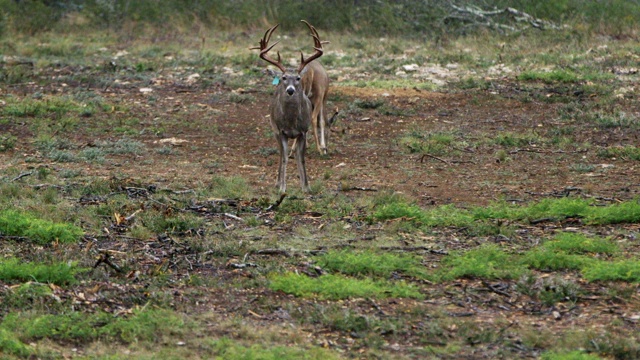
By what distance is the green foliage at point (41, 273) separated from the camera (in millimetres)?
8305

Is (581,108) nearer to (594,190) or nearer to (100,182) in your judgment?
(594,190)

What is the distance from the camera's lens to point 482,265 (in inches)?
349

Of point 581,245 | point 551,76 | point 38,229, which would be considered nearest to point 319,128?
point 551,76

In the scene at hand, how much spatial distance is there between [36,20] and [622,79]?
14585mm

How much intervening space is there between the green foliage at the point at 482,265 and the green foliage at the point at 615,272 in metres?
0.56

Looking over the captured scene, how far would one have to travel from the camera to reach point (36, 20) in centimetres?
2586

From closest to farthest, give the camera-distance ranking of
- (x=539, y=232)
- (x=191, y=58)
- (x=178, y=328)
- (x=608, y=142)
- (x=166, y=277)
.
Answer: (x=178, y=328), (x=166, y=277), (x=539, y=232), (x=608, y=142), (x=191, y=58)

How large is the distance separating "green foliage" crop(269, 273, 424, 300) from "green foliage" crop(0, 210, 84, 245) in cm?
223

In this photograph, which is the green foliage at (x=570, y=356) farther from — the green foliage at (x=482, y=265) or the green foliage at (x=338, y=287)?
the green foliage at (x=482, y=265)

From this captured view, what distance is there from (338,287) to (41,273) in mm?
2392

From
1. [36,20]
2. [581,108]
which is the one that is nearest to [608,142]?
[581,108]

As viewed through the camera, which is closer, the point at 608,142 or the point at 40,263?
the point at 40,263

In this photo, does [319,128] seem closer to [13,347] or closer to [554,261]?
[554,261]

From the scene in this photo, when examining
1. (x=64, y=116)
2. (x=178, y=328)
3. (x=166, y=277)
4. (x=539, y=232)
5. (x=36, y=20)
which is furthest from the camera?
(x=36, y=20)
